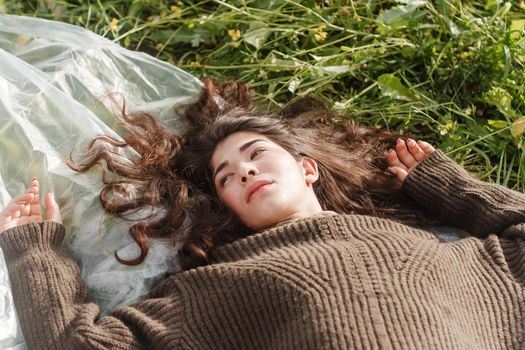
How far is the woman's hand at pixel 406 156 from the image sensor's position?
2.54m

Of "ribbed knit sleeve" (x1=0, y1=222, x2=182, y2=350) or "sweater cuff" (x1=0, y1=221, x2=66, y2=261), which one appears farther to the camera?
"sweater cuff" (x1=0, y1=221, x2=66, y2=261)

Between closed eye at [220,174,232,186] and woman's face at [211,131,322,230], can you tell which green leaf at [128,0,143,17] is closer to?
woman's face at [211,131,322,230]

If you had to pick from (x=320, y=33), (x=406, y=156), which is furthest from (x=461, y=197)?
(x=320, y=33)

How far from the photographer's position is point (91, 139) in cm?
251

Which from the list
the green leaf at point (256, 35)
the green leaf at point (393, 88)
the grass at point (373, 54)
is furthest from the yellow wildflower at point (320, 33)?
the green leaf at point (393, 88)

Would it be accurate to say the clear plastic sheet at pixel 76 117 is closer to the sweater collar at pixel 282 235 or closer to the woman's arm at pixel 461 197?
the sweater collar at pixel 282 235

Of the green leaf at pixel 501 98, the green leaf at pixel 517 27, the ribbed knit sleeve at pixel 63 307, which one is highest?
the green leaf at pixel 517 27

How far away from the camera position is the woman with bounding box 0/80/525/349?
79.6 inches

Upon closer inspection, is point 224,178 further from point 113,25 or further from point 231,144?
point 113,25

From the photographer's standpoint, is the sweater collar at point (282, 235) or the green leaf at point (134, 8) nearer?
the sweater collar at point (282, 235)

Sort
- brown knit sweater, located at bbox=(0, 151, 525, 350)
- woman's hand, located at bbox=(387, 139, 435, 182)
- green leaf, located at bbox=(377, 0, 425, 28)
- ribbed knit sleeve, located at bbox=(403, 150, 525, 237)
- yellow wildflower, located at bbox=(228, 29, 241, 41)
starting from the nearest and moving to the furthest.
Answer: brown knit sweater, located at bbox=(0, 151, 525, 350), ribbed knit sleeve, located at bbox=(403, 150, 525, 237), woman's hand, located at bbox=(387, 139, 435, 182), green leaf, located at bbox=(377, 0, 425, 28), yellow wildflower, located at bbox=(228, 29, 241, 41)

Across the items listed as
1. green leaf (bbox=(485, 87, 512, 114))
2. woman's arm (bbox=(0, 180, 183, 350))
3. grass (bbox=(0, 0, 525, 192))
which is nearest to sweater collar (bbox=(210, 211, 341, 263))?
woman's arm (bbox=(0, 180, 183, 350))

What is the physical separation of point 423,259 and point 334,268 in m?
0.26

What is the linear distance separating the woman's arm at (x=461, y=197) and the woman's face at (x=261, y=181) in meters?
0.35
